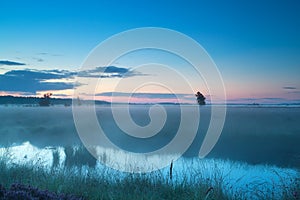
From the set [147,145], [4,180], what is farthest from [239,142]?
[4,180]

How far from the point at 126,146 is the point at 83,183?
65.1ft

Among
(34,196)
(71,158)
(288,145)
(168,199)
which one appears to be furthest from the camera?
(288,145)

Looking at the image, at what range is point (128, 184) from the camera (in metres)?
8.94

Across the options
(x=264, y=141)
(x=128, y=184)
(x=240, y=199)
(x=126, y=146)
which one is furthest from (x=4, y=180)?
(x=264, y=141)

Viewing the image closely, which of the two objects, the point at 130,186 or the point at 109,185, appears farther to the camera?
the point at 130,186

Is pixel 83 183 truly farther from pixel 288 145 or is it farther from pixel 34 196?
pixel 288 145

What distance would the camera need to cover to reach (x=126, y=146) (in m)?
27.9

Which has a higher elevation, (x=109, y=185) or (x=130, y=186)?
(x=109, y=185)

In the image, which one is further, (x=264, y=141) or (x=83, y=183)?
(x=264, y=141)

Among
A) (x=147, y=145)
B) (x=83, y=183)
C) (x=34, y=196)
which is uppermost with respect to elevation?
(x=34, y=196)

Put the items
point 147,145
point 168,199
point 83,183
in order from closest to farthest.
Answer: point 168,199 → point 83,183 → point 147,145

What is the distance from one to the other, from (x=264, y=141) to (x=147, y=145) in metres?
11.9

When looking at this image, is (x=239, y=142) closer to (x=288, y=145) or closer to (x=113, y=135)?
(x=288, y=145)

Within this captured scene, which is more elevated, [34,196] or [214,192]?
[34,196]
